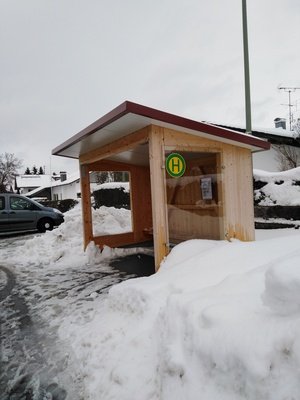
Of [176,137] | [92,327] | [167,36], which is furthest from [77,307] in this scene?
[167,36]

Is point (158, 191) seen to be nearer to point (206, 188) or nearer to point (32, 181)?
point (206, 188)

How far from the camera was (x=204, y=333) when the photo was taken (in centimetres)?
239

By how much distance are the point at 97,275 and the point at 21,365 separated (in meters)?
3.03

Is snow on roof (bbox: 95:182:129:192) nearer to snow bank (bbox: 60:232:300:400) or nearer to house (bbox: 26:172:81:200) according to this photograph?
snow bank (bbox: 60:232:300:400)

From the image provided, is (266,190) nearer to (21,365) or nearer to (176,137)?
(176,137)

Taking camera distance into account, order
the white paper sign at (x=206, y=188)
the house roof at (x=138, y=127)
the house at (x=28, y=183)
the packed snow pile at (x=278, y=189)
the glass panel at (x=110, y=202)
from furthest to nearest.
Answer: the house at (x=28, y=183) → the packed snow pile at (x=278, y=189) → the glass panel at (x=110, y=202) → the white paper sign at (x=206, y=188) → the house roof at (x=138, y=127)

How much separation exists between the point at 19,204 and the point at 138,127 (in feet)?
31.2

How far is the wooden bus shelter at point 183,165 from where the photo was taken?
4980mm

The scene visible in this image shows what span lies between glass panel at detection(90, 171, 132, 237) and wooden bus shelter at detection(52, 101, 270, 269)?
3.97 feet

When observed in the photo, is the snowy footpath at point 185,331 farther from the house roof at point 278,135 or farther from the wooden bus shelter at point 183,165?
the house roof at point 278,135

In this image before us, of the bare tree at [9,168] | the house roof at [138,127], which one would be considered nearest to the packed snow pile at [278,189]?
the house roof at [138,127]

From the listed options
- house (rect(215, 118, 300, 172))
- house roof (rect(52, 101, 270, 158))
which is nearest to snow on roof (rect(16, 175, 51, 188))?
house (rect(215, 118, 300, 172))

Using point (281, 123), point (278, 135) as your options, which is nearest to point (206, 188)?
point (278, 135)

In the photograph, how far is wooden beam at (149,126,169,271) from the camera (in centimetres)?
496
